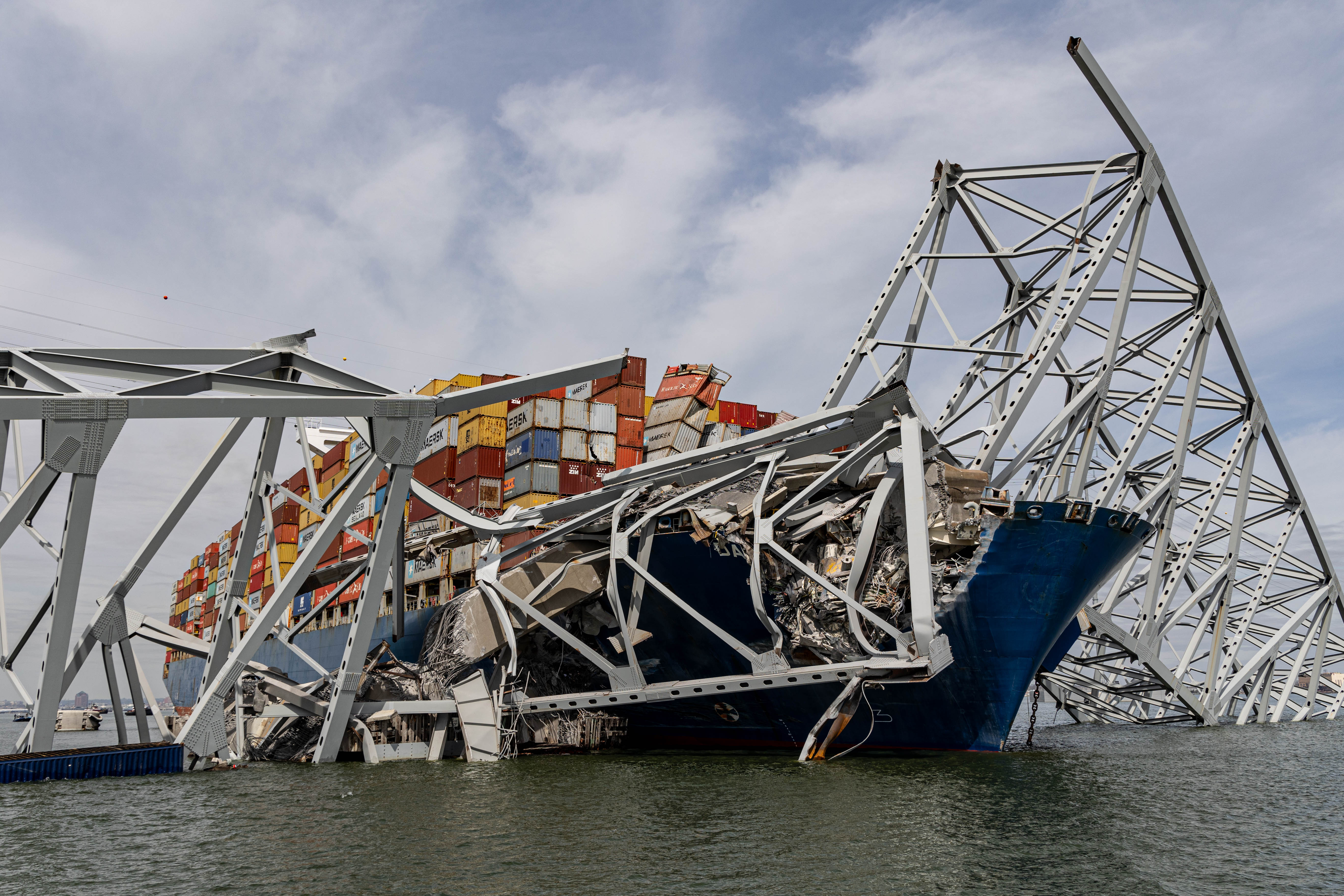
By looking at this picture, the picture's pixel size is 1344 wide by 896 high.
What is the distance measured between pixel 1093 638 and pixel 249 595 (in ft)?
148

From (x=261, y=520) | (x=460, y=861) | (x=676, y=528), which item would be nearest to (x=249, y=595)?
(x=261, y=520)

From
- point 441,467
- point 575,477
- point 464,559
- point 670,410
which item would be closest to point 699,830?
point 464,559

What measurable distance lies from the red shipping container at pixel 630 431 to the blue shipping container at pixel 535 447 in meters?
3.62

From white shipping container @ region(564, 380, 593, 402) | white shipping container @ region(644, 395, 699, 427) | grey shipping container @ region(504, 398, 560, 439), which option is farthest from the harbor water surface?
white shipping container @ region(564, 380, 593, 402)

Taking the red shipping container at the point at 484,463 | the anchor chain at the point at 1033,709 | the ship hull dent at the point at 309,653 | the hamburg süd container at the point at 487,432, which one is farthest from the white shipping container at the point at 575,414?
the anchor chain at the point at 1033,709

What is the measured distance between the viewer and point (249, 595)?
56656 millimetres

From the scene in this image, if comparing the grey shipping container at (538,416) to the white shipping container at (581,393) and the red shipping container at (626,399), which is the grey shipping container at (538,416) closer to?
the white shipping container at (581,393)

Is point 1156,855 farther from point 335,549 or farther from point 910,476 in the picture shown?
point 335,549

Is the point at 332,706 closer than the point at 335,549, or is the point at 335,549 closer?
the point at 332,706

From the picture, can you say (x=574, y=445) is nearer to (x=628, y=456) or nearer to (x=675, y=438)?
(x=628, y=456)

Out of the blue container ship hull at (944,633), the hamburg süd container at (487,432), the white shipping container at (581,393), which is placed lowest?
the blue container ship hull at (944,633)

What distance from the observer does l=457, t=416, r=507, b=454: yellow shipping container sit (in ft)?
143

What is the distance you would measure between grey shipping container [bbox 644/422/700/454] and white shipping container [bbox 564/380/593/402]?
3.55m

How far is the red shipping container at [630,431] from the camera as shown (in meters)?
45.6
